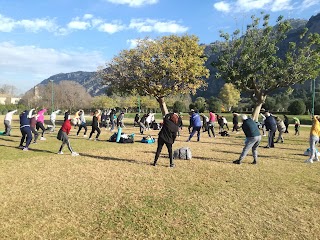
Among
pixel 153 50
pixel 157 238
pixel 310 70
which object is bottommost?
pixel 157 238

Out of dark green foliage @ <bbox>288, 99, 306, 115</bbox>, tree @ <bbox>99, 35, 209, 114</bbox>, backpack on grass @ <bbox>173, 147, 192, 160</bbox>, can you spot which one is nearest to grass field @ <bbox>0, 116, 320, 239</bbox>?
backpack on grass @ <bbox>173, 147, 192, 160</bbox>

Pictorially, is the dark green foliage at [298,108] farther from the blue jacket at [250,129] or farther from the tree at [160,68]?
the blue jacket at [250,129]

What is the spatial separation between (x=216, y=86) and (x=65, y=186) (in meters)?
188

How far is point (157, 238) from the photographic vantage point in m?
4.92

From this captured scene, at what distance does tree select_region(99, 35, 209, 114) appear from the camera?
3038 cm

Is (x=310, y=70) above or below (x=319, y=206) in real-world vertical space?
above

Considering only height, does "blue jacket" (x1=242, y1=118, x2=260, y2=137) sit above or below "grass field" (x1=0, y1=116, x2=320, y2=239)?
above

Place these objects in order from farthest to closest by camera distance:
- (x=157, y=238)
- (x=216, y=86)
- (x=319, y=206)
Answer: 1. (x=216, y=86)
2. (x=319, y=206)
3. (x=157, y=238)

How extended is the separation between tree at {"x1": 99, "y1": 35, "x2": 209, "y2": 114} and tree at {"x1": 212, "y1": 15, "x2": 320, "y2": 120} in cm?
321

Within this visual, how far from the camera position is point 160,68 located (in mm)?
30609

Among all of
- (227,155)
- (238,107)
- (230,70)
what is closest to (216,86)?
(238,107)

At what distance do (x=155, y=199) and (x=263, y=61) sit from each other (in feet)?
92.4

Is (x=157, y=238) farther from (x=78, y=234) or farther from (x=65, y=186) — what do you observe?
(x=65, y=186)

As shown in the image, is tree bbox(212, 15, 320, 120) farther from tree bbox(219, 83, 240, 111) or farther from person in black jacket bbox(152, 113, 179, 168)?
tree bbox(219, 83, 240, 111)
